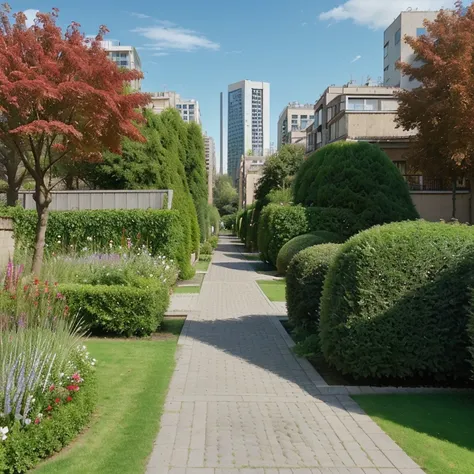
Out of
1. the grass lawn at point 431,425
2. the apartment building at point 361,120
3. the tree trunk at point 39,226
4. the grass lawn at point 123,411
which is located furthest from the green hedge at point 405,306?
the apartment building at point 361,120

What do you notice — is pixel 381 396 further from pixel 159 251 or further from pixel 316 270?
pixel 159 251

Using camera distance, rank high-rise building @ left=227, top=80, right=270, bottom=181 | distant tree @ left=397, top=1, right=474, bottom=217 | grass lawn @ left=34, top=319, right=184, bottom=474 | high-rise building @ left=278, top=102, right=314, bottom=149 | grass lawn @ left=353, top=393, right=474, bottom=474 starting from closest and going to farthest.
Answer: grass lawn @ left=34, top=319, right=184, bottom=474, grass lawn @ left=353, top=393, right=474, bottom=474, distant tree @ left=397, top=1, right=474, bottom=217, high-rise building @ left=278, top=102, right=314, bottom=149, high-rise building @ left=227, top=80, right=270, bottom=181

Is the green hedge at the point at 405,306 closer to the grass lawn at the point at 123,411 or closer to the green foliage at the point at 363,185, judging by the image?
the grass lawn at the point at 123,411

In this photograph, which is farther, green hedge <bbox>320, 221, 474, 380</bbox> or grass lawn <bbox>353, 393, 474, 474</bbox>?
green hedge <bbox>320, 221, 474, 380</bbox>

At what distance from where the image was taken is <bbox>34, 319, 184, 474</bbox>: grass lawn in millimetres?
4215

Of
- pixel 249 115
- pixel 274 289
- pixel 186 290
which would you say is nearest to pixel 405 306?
pixel 186 290

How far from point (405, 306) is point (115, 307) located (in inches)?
211

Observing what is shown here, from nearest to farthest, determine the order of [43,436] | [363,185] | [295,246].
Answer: [43,436] < [295,246] < [363,185]

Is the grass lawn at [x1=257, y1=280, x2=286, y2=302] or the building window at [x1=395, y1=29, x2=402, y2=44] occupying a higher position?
the building window at [x1=395, y1=29, x2=402, y2=44]

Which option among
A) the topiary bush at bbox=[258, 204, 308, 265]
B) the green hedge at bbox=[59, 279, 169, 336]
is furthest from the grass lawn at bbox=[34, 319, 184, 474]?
the topiary bush at bbox=[258, 204, 308, 265]

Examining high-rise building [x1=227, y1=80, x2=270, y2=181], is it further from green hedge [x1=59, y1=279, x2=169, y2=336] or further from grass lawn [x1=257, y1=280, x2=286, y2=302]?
green hedge [x1=59, y1=279, x2=169, y2=336]

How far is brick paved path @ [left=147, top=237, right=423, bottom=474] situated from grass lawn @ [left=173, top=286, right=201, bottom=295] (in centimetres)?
736

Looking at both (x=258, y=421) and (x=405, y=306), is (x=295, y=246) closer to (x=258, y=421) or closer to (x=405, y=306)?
(x=405, y=306)

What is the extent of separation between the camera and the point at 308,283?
9.22 metres
